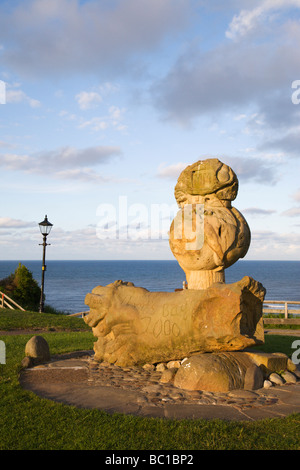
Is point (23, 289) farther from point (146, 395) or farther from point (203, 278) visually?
point (146, 395)

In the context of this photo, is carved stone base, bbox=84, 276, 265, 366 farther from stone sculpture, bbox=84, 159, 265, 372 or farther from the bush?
the bush

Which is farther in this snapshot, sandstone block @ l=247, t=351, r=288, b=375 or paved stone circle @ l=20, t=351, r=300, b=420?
sandstone block @ l=247, t=351, r=288, b=375

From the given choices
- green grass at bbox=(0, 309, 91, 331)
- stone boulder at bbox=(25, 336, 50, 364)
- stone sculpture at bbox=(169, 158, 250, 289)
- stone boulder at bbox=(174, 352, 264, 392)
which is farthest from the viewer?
green grass at bbox=(0, 309, 91, 331)

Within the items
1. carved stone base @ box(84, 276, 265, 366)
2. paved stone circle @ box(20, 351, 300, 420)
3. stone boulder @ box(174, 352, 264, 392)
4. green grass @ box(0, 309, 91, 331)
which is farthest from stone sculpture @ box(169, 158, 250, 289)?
green grass @ box(0, 309, 91, 331)

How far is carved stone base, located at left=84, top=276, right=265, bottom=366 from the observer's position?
6695 millimetres

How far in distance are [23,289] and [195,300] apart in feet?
69.4

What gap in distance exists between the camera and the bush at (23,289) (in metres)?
25.8

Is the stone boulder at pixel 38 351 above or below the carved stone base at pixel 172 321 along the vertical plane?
below

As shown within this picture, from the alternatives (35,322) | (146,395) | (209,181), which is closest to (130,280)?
(35,322)

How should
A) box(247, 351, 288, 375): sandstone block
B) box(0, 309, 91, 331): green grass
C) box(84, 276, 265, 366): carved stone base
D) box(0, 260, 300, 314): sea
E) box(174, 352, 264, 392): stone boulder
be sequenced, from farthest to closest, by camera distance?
box(0, 260, 300, 314): sea
box(0, 309, 91, 331): green grass
box(247, 351, 288, 375): sandstone block
box(84, 276, 265, 366): carved stone base
box(174, 352, 264, 392): stone boulder

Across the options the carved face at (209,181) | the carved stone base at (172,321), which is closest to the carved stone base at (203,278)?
the carved stone base at (172,321)

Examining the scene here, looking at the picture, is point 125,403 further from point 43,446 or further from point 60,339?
point 60,339

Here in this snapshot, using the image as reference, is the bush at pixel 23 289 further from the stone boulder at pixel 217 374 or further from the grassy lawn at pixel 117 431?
the grassy lawn at pixel 117 431

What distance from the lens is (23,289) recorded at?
26078 mm
